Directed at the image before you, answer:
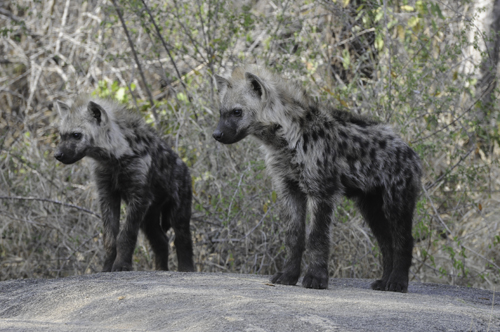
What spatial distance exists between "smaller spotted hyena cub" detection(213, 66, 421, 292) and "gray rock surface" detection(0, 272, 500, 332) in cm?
46

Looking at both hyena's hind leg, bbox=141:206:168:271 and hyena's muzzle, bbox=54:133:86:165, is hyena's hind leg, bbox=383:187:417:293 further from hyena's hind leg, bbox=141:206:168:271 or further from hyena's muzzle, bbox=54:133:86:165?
hyena's muzzle, bbox=54:133:86:165

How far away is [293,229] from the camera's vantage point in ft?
14.6

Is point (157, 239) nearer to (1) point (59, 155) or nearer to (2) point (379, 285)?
(1) point (59, 155)

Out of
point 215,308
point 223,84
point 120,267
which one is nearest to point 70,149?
point 120,267

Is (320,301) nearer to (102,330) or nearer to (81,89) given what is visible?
(102,330)

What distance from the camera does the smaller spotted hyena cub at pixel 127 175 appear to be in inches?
202

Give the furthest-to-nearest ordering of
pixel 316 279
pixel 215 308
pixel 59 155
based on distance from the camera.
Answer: pixel 59 155
pixel 316 279
pixel 215 308

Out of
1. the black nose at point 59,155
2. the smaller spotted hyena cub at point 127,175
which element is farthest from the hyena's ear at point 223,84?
the black nose at point 59,155

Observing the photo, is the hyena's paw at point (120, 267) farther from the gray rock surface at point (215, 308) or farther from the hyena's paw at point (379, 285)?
the hyena's paw at point (379, 285)

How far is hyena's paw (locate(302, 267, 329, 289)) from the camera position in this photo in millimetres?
4186

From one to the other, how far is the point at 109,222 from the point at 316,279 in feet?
6.04

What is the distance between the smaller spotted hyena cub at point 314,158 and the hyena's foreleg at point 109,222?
1229 millimetres

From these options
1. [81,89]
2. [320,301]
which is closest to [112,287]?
[320,301]

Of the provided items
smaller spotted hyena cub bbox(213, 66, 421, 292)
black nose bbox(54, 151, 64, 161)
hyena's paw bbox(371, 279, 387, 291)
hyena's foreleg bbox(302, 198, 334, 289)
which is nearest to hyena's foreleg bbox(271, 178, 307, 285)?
smaller spotted hyena cub bbox(213, 66, 421, 292)
